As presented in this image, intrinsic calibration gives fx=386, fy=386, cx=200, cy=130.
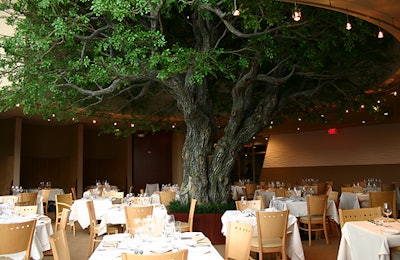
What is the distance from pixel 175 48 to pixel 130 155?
1220 centimetres

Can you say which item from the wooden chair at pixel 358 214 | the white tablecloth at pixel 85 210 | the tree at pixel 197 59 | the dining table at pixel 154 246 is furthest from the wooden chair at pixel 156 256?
the white tablecloth at pixel 85 210

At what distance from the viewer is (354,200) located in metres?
9.64

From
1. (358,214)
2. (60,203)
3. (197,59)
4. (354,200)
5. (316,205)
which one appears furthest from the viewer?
(354,200)

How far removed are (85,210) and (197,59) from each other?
16.4 ft

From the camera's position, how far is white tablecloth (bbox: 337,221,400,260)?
4203 mm

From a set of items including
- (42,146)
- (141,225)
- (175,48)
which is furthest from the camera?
(42,146)

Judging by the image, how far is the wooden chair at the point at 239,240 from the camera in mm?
3727

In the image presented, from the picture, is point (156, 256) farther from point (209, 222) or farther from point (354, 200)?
point (354, 200)

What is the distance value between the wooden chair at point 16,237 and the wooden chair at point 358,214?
4.03m

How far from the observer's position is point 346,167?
1753cm

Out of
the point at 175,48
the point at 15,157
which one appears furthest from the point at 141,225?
the point at 15,157

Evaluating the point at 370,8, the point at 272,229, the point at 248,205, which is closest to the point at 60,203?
the point at 248,205

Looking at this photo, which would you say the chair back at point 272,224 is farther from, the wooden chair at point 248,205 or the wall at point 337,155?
the wall at point 337,155

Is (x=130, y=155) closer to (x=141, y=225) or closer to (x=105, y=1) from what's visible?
(x=105, y=1)
